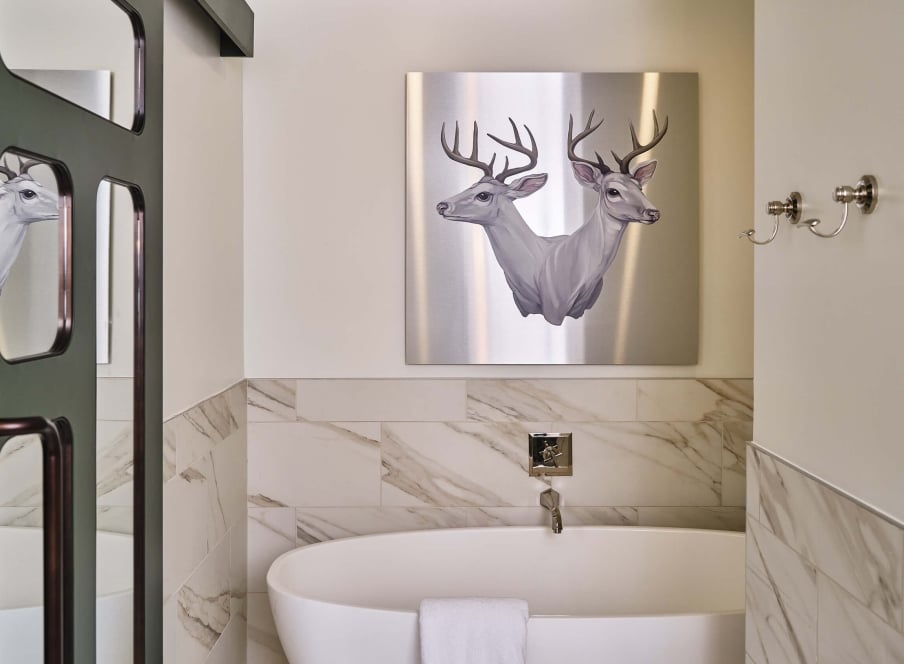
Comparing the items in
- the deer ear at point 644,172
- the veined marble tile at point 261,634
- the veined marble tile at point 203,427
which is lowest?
the veined marble tile at point 261,634

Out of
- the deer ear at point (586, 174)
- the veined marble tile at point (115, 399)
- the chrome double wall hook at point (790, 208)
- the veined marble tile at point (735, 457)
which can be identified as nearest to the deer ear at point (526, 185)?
the deer ear at point (586, 174)

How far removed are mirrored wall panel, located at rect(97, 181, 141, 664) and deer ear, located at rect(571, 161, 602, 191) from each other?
1.63 meters

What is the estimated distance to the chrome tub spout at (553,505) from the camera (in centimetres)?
263

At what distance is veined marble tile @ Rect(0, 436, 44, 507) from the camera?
3.34 feet

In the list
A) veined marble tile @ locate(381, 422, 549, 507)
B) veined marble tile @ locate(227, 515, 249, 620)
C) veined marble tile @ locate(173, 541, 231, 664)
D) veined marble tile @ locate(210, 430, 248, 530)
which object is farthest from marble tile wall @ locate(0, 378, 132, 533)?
veined marble tile @ locate(381, 422, 549, 507)

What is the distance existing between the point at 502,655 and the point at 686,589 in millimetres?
930

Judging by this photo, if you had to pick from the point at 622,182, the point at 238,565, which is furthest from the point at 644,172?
the point at 238,565

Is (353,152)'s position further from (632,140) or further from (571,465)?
(571,465)

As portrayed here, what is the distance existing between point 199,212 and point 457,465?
4.07 ft

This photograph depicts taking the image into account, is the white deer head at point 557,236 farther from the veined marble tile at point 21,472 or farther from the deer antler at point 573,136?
the veined marble tile at point 21,472

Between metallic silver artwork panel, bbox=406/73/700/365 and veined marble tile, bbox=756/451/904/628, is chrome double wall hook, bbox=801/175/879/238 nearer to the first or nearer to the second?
veined marble tile, bbox=756/451/904/628

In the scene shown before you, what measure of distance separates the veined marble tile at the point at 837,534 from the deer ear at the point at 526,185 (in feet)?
4.49

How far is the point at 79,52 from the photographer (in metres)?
1.26

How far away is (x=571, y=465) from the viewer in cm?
278
